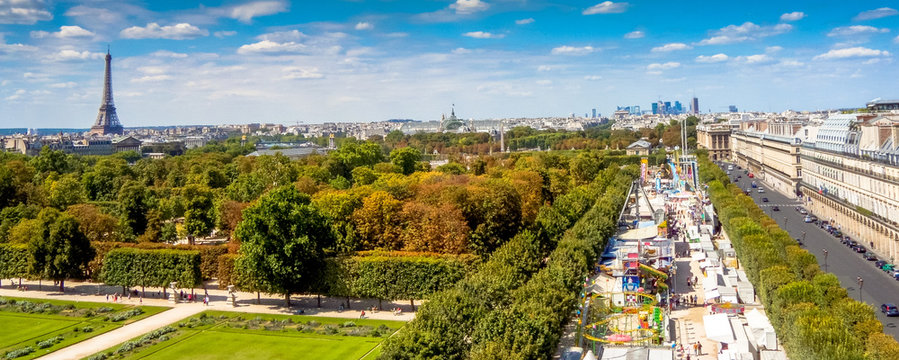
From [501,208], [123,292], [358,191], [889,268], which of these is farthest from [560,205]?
[123,292]

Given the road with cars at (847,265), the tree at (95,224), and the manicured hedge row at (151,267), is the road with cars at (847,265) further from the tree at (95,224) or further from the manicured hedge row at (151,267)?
the tree at (95,224)

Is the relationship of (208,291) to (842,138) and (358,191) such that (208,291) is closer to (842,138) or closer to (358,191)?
(358,191)

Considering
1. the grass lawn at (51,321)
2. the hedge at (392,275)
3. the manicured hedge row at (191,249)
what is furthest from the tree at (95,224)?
the hedge at (392,275)

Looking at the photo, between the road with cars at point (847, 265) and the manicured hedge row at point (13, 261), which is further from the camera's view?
the manicured hedge row at point (13, 261)

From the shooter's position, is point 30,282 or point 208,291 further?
point 30,282

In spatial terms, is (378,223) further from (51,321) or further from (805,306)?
(805,306)
